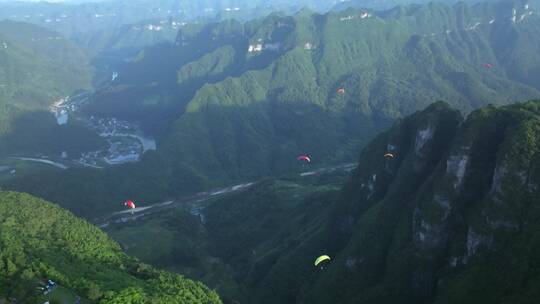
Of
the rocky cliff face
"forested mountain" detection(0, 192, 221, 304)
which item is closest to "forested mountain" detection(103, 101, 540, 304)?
the rocky cliff face

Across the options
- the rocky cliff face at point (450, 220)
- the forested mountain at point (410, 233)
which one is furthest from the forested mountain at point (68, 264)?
the rocky cliff face at point (450, 220)

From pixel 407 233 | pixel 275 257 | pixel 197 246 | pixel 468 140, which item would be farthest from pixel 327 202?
pixel 468 140

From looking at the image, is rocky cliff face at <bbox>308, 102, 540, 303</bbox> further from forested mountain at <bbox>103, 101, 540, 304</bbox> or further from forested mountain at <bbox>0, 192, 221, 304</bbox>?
forested mountain at <bbox>0, 192, 221, 304</bbox>

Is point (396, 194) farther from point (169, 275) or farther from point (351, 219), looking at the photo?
point (169, 275)

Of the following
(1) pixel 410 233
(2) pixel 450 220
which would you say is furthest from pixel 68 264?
(2) pixel 450 220

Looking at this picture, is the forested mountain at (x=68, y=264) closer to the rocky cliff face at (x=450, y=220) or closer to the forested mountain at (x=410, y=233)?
the forested mountain at (x=410, y=233)

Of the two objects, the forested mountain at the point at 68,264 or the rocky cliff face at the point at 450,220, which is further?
the rocky cliff face at the point at 450,220
